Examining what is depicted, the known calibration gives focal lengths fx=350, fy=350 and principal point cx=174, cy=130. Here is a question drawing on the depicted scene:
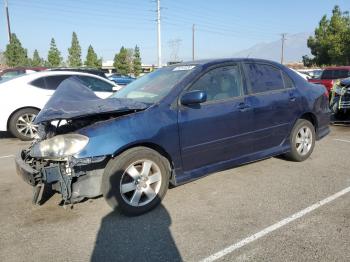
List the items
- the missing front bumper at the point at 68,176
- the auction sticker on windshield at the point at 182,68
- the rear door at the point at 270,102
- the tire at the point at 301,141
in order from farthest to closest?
the tire at the point at 301,141, the rear door at the point at 270,102, the auction sticker on windshield at the point at 182,68, the missing front bumper at the point at 68,176

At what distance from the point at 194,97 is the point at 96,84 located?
5.57m

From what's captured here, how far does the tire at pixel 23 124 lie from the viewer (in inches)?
316

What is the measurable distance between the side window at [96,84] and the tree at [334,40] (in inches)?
1412

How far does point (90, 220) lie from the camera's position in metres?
3.76

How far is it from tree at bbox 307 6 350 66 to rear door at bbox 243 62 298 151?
37.4m

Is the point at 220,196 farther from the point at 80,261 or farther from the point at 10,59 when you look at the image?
the point at 10,59

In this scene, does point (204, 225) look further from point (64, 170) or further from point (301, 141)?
point (301, 141)

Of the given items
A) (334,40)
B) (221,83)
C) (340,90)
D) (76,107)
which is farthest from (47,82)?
(334,40)

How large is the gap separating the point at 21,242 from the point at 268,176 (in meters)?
3.31

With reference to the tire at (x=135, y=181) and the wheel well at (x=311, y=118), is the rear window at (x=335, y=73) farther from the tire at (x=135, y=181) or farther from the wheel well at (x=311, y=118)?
the tire at (x=135, y=181)

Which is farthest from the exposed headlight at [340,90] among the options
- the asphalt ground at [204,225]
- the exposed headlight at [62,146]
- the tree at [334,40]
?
the tree at [334,40]

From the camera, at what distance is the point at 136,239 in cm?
333

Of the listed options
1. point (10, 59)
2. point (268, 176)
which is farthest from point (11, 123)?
point (10, 59)

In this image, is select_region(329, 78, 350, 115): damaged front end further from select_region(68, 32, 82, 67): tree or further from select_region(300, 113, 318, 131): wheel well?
select_region(68, 32, 82, 67): tree
